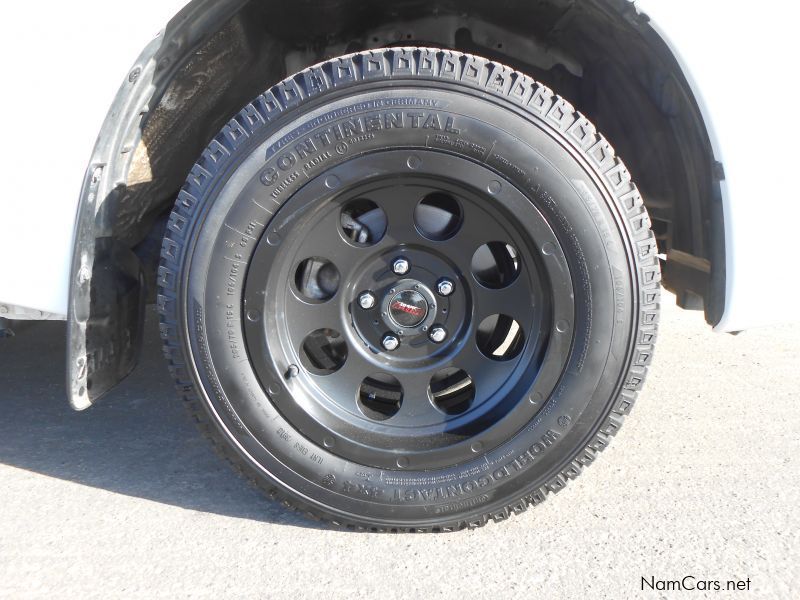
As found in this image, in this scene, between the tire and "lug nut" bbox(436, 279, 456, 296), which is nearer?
the tire

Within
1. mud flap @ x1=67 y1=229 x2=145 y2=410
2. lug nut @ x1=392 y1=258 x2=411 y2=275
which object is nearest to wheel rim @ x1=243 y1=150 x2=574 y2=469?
lug nut @ x1=392 y1=258 x2=411 y2=275

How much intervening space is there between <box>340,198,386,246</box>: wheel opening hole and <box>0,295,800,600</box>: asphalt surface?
85cm

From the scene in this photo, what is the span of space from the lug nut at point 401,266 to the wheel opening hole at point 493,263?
0.25 metres

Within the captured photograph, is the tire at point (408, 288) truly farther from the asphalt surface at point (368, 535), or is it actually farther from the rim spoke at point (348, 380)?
the asphalt surface at point (368, 535)

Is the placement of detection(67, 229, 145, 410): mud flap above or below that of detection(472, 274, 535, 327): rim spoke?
below

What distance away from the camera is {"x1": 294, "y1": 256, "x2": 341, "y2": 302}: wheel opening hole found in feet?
7.24

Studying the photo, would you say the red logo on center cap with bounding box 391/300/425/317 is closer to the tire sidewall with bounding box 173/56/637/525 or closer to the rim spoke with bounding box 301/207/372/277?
the rim spoke with bounding box 301/207/372/277

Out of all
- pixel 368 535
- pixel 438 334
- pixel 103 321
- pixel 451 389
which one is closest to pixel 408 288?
pixel 438 334

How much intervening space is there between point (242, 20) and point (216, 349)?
3.28 feet

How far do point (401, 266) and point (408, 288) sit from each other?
0.07 m

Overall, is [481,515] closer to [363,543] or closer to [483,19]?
[363,543]

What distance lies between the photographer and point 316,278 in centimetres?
222

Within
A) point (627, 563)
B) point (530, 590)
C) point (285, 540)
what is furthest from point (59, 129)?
point (627, 563)

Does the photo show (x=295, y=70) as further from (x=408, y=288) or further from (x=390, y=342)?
(x=390, y=342)
